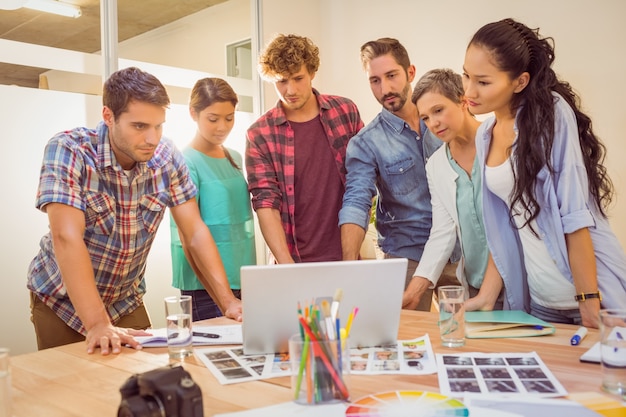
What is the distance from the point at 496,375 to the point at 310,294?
1.32ft

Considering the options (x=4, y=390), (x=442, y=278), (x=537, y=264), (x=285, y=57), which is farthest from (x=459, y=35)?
(x=4, y=390)

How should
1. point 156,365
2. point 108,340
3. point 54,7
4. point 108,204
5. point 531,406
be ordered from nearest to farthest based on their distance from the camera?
point 531,406 → point 156,365 → point 108,340 → point 108,204 → point 54,7

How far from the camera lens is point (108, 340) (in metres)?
1.39

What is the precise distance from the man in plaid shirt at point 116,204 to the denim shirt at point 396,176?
0.65 meters

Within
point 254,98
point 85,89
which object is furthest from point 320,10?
point 85,89

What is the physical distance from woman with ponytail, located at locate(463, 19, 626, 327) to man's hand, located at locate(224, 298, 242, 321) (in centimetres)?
80

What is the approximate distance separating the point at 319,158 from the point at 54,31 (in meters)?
1.81

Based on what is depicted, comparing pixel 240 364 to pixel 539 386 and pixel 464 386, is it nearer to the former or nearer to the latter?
pixel 464 386

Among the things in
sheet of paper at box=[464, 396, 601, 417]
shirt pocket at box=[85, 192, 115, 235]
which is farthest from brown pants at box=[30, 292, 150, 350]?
sheet of paper at box=[464, 396, 601, 417]

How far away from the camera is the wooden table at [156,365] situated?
1.01 meters

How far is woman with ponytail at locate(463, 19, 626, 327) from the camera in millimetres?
1563

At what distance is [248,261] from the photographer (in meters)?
2.56

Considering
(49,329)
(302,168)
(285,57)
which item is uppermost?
(285,57)

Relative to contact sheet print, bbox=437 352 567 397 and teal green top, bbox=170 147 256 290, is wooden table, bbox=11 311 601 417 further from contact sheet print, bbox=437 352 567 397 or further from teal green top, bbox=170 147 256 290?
teal green top, bbox=170 147 256 290
